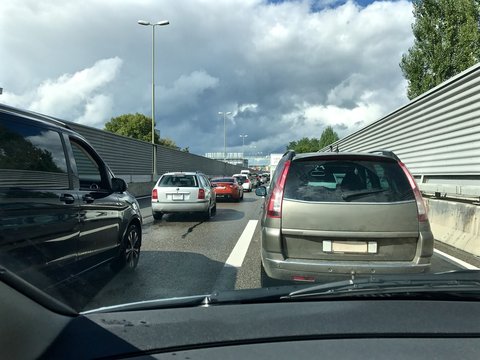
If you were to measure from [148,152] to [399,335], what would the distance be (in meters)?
31.5

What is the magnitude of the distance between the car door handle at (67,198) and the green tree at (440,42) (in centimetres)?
2732

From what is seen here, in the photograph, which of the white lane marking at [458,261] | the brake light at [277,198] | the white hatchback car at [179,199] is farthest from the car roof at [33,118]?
the white hatchback car at [179,199]

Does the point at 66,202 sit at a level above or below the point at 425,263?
above

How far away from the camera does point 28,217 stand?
390 centimetres

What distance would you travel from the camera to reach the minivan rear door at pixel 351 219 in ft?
15.2

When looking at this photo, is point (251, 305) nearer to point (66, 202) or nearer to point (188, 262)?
point (66, 202)

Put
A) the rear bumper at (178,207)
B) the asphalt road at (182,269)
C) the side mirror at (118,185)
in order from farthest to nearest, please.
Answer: the rear bumper at (178,207)
the side mirror at (118,185)
the asphalt road at (182,269)

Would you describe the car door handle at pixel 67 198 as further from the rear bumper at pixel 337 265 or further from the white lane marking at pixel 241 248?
the white lane marking at pixel 241 248

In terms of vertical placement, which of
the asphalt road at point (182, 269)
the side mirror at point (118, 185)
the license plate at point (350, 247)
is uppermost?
the side mirror at point (118, 185)

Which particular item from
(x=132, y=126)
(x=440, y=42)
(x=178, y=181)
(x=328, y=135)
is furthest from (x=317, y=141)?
(x=178, y=181)

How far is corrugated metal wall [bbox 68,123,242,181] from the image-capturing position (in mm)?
22562

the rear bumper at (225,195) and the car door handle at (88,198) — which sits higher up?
the car door handle at (88,198)

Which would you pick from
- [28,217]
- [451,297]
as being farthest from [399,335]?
[28,217]

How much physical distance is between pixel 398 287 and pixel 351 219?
2.24m
